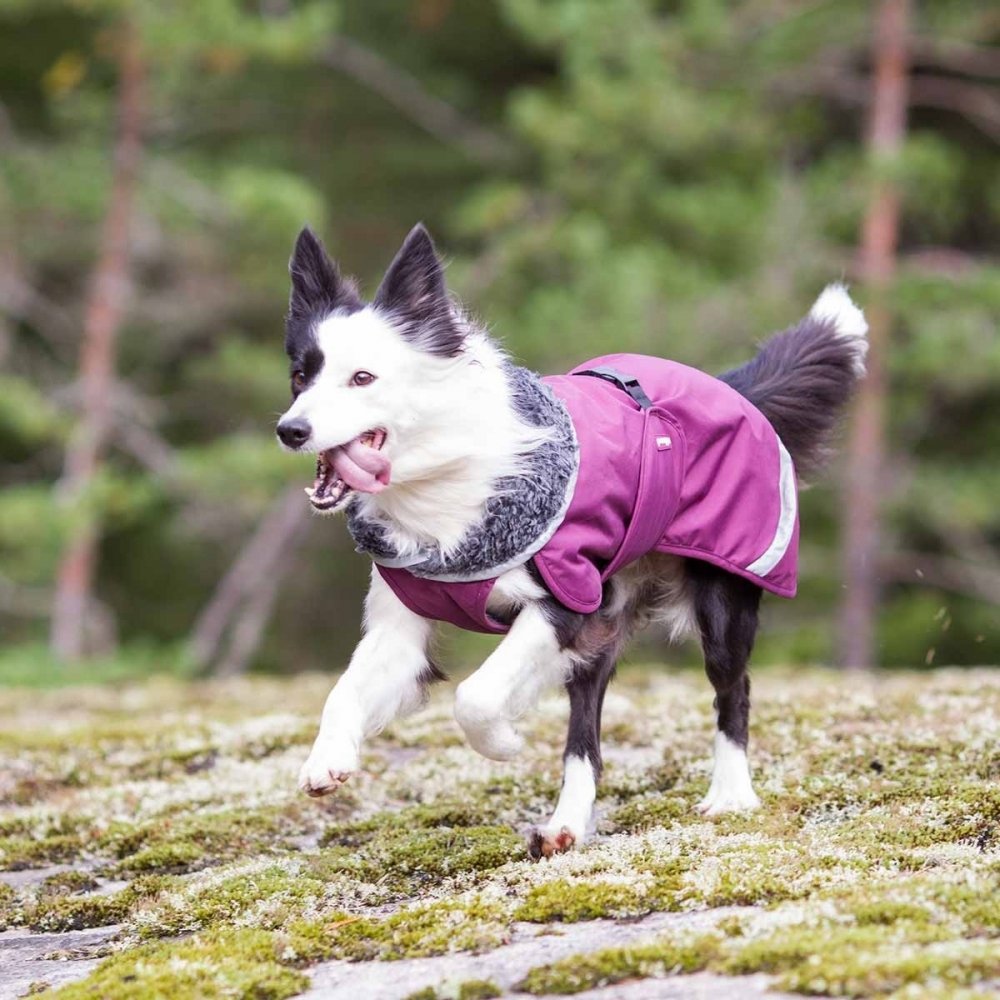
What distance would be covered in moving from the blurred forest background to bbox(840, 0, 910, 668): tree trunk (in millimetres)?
44

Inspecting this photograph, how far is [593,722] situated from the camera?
17.9ft

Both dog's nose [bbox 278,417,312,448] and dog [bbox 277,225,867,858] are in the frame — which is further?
dog [bbox 277,225,867,858]

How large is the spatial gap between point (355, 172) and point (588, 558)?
1909 cm

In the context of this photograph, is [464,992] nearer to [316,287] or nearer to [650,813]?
[650,813]

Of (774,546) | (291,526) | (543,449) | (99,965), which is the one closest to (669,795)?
(774,546)

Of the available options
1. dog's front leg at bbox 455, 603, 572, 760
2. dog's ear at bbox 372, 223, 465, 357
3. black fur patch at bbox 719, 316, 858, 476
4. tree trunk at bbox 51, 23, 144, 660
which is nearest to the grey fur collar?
dog's front leg at bbox 455, 603, 572, 760

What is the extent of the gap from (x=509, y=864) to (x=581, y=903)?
0.68 m

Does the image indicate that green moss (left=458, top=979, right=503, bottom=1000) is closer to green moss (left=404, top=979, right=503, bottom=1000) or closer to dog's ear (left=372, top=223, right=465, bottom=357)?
green moss (left=404, top=979, right=503, bottom=1000)

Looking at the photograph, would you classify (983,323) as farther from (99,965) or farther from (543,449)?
(99,965)

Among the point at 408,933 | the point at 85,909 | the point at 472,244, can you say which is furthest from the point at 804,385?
the point at 472,244

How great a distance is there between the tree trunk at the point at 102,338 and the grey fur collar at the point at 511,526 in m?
11.9

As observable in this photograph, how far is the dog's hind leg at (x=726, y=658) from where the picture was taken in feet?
18.6

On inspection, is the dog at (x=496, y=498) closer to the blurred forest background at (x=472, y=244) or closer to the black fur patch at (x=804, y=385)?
the black fur patch at (x=804, y=385)

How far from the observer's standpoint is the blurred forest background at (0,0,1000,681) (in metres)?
16.2
